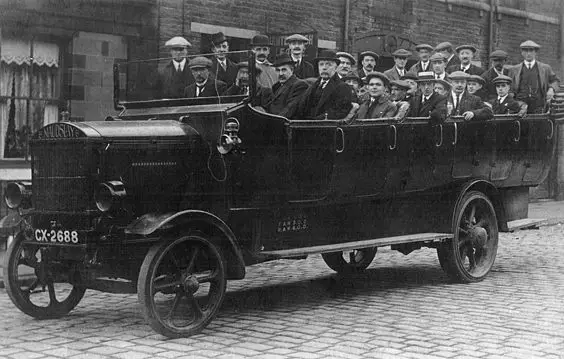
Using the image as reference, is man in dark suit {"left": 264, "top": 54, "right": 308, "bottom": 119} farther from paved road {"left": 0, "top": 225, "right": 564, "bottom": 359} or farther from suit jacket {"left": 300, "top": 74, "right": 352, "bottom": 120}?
paved road {"left": 0, "top": 225, "right": 564, "bottom": 359}

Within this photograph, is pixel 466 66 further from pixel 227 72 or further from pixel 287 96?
pixel 227 72

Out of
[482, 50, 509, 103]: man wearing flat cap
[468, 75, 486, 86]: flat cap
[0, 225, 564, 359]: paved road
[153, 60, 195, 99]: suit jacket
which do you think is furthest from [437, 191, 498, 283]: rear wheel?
[153, 60, 195, 99]: suit jacket

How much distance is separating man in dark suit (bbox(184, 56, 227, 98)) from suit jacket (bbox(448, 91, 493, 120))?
9.02 feet

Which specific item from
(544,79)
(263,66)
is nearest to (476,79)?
(544,79)

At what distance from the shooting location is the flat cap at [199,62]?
693cm

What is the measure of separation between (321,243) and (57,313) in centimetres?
206

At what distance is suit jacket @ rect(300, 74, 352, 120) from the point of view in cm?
730

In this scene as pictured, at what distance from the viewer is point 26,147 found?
10.8 m

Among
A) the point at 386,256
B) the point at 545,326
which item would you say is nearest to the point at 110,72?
the point at 386,256

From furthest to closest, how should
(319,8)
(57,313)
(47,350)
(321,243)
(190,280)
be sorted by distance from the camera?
(319,8) < (321,243) < (57,313) < (190,280) < (47,350)

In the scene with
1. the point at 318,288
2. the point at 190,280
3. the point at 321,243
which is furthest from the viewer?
the point at 318,288

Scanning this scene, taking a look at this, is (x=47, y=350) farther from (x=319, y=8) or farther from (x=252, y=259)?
(x=319, y=8)

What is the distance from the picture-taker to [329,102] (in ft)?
24.0

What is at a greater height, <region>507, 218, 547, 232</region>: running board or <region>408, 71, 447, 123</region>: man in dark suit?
<region>408, 71, 447, 123</region>: man in dark suit
